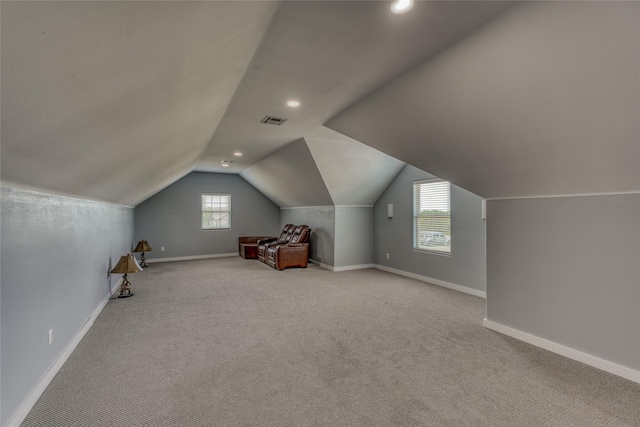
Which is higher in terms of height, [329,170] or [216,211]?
[329,170]

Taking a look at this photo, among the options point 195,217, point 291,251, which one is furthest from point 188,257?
point 291,251

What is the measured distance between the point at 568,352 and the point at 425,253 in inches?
122

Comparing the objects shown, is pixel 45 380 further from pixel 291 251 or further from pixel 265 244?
pixel 265 244

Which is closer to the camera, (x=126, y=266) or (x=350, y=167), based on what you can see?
(x=126, y=266)

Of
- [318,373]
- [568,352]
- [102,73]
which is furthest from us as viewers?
[568,352]

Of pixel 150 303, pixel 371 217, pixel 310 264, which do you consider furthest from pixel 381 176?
pixel 150 303

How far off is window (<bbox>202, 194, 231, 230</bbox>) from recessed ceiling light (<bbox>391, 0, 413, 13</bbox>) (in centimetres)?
823

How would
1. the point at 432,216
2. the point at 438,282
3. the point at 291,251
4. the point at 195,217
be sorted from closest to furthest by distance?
1. the point at 438,282
2. the point at 432,216
3. the point at 291,251
4. the point at 195,217

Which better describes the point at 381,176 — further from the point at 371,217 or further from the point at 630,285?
the point at 630,285

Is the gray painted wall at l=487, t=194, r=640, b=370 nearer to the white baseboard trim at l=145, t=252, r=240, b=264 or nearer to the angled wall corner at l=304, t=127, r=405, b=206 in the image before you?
the angled wall corner at l=304, t=127, r=405, b=206

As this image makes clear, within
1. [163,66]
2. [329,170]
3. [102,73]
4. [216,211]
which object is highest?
[329,170]

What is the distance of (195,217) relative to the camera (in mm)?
8781

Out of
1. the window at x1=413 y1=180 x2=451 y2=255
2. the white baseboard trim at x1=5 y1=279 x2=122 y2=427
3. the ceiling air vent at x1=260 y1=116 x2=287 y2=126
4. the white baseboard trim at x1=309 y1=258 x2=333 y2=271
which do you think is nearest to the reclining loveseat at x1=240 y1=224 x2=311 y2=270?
the white baseboard trim at x1=309 y1=258 x2=333 y2=271

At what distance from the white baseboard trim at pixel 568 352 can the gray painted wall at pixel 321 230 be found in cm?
394
